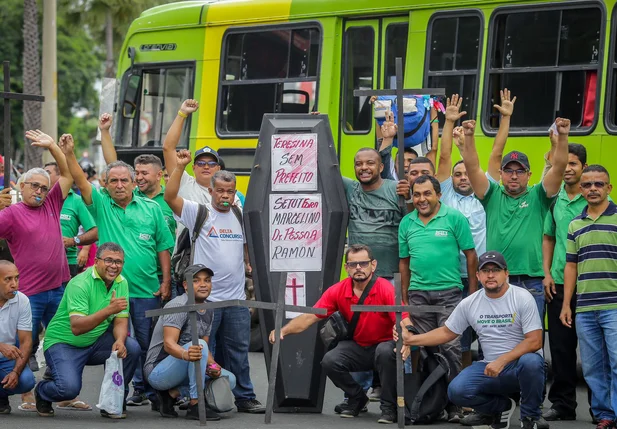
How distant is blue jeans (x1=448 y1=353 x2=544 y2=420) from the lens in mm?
7488

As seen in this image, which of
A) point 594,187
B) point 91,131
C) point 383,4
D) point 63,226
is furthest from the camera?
point 91,131

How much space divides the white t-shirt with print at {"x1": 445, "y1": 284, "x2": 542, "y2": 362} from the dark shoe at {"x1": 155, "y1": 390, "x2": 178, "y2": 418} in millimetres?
2067

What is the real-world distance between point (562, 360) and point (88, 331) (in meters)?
3.34

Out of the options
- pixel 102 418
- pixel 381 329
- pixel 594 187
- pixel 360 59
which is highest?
pixel 360 59

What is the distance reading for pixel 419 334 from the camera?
798 centimetres

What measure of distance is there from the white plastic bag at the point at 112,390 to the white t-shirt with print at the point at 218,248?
850 mm

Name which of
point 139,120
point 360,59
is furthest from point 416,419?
point 139,120

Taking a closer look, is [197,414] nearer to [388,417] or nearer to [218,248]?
[218,248]

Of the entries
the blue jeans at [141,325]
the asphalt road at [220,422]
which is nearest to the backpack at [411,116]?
the asphalt road at [220,422]

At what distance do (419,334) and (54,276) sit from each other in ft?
9.35

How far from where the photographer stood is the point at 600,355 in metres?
7.71

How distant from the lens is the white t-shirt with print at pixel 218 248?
844 centimetres

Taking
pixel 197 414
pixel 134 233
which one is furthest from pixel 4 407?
pixel 134 233

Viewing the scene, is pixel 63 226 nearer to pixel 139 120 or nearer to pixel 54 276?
pixel 54 276
